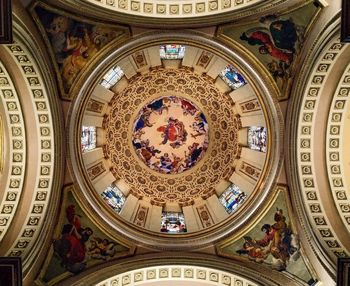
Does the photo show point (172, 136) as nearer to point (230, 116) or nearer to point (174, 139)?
point (174, 139)

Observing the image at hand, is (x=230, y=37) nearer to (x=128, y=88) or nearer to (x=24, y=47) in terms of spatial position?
(x=128, y=88)

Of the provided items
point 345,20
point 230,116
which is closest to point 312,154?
point 230,116

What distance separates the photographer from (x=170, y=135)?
22953 mm

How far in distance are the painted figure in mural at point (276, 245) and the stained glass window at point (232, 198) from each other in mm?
1523

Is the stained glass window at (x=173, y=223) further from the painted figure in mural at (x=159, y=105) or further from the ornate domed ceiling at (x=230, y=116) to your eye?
the painted figure in mural at (x=159, y=105)

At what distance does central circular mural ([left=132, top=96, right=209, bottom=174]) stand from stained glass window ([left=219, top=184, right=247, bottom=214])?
83.3 inches

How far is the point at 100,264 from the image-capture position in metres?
18.7

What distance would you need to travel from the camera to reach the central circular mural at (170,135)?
74.1 feet

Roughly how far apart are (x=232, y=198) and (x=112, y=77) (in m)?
6.10

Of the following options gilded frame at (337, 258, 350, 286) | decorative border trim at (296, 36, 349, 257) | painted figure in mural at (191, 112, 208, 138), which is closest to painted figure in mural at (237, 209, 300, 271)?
decorative border trim at (296, 36, 349, 257)

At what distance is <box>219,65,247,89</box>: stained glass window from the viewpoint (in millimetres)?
19828

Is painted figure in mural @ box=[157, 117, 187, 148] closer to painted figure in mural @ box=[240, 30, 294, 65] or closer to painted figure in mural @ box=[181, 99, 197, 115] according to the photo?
painted figure in mural @ box=[181, 99, 197, 115]

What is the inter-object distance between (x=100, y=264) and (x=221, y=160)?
6281 millimetres

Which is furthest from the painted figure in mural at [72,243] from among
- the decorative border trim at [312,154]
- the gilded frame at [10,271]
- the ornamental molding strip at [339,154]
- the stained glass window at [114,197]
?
the ornamental molding strip at [339,154]
